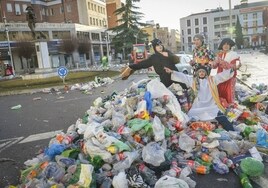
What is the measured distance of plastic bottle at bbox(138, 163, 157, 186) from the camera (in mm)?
3914

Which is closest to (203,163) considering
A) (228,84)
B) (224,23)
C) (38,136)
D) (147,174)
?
(147,174)

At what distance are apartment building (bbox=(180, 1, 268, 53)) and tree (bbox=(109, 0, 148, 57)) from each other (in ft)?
141

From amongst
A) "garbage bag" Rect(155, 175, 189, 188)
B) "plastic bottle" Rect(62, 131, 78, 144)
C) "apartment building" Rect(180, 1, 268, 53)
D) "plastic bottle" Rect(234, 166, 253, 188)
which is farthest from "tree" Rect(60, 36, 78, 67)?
"apartment building" Rect(180, 1, 268, 53)

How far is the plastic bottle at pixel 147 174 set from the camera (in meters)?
3.91

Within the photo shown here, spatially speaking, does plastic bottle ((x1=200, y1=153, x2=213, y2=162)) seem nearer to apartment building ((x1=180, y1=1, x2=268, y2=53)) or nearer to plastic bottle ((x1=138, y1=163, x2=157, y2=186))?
plastic bottle ((x1=138, y1=163, x2=157, y2=186))

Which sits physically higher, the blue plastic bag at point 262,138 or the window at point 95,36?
the window at point 95,36

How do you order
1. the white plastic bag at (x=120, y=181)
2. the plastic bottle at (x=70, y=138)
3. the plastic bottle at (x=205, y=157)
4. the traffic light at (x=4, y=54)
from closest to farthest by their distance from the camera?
the white plastic bag at (x=120, y=181) < the plastic bottle at (x=205, y=157) < the plastic bottle at (x=70, y=138) < the traffic light at (x=4, y=54)

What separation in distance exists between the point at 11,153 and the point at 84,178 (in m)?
2.67

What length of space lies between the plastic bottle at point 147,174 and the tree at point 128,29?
133 feet

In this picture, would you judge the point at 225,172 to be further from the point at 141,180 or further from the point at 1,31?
the point at 1,31

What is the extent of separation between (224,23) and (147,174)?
92026mm

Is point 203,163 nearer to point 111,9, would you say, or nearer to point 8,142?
point 8,142

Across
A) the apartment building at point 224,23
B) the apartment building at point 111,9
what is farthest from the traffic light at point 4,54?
the apartment building at point 224,23

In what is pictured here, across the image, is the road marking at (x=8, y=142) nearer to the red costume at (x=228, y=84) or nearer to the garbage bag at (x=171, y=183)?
the garbage bag at (x=171, y=183)
